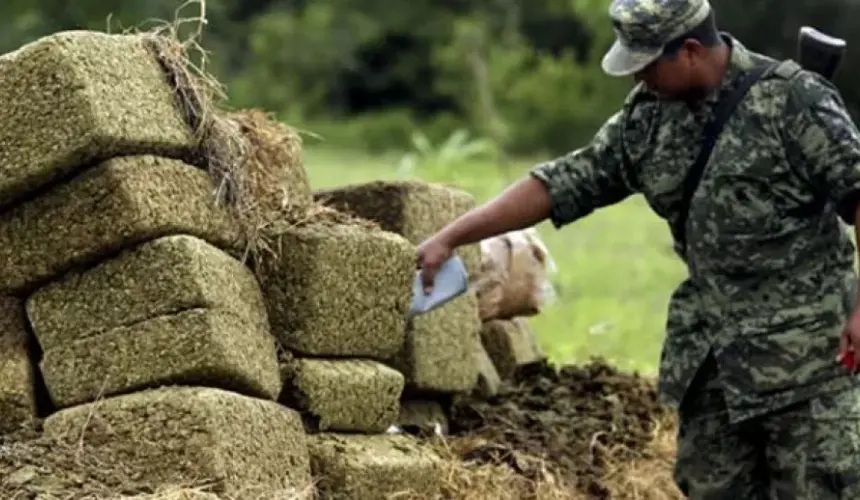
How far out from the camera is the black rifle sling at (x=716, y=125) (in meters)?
5.80

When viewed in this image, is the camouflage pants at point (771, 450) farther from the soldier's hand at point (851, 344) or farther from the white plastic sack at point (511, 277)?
the white plastic sack at point (511, 277)

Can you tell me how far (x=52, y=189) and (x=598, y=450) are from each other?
2.51 metres

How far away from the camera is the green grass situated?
12070 mm

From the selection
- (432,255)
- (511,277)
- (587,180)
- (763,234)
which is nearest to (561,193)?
(587,180)

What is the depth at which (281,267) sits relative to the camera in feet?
19.7

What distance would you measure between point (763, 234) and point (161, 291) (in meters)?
1.75

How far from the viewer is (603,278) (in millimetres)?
17578

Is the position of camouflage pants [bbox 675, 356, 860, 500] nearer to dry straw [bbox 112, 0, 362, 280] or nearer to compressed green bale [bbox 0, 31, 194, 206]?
dry straw [bbox 112, 0, 362, 280]

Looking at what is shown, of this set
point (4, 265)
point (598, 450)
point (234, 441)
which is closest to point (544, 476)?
point (598, 450)

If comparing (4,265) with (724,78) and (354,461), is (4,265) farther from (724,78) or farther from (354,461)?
(724,78)

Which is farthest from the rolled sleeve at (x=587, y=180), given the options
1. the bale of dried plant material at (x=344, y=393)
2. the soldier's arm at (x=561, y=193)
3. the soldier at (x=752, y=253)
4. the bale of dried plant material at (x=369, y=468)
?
the bale of dried plant material at (x=369, y=468)

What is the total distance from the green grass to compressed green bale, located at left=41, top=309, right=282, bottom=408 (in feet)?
15.5

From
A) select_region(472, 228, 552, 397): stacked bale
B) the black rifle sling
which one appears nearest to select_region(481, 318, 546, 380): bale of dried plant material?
select_region(472, 228, 552, 397): stacked bale

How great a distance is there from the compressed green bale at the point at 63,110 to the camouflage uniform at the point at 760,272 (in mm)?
1419
